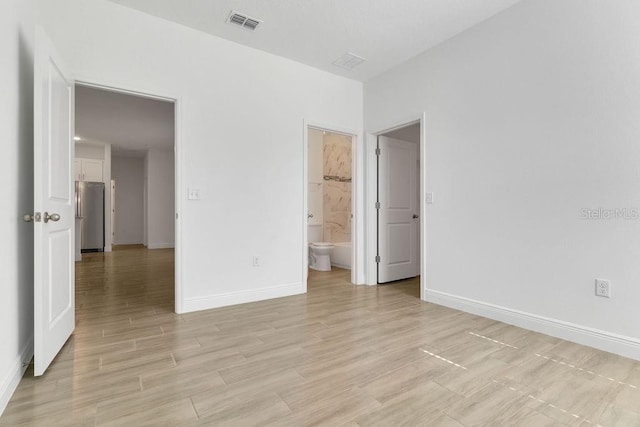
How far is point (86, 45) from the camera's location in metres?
2.64

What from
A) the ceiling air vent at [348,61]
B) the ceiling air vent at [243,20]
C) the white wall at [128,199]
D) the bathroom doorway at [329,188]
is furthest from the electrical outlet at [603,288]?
the white wall at [128,199]

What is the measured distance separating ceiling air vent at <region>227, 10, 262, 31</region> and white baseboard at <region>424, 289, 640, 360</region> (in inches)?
125

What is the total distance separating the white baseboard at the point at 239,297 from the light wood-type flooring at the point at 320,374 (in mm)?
156

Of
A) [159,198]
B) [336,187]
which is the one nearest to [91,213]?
[159,198]

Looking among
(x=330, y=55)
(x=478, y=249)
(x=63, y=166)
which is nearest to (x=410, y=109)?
(x=330, y=55)

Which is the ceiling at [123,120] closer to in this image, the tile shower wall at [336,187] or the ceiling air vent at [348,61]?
the ceiling air vent at [348,61]

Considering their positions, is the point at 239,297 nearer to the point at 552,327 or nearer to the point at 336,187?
the point at 552,327

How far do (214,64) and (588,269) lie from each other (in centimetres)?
360

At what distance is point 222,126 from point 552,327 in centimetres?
A: 334

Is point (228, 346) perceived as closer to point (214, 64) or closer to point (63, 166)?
point (63, 166)

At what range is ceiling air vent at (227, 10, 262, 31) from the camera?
2885 millimetres

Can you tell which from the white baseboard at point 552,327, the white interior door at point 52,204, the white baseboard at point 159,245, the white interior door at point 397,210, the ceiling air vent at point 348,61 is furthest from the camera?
the white baseboard at point 159,245

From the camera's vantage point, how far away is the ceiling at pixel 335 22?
2.74 meters

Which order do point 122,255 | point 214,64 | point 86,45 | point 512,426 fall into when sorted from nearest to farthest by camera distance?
point 512,426 → point 86,45 → point 214,64 → point 122,255
